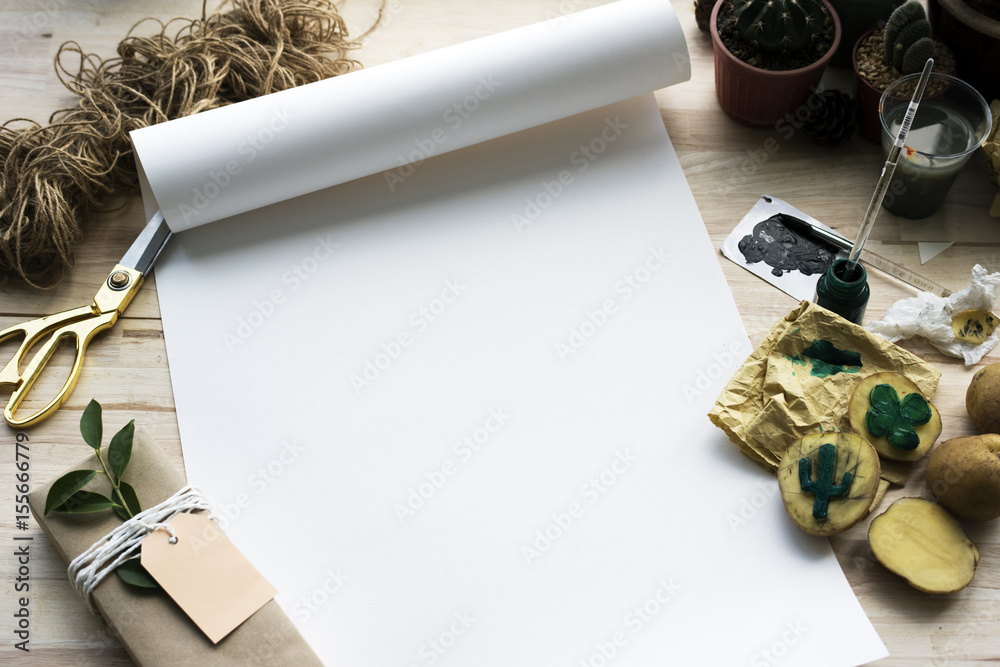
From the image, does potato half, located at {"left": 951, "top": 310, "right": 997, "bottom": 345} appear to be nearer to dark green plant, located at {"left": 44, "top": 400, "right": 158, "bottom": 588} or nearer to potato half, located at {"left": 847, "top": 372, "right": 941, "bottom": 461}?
potato half, located at {"left": 847, "top": 372, "right": 941, "bottom": 461}

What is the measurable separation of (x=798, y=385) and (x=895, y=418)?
0.34ft

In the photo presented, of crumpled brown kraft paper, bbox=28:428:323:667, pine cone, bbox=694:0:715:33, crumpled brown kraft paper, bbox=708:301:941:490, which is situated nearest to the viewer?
crumpled brown kraft paper, bbox=28:428:323:667

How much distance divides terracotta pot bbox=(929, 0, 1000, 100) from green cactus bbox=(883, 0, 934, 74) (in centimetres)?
5

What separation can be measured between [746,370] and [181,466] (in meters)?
0.66

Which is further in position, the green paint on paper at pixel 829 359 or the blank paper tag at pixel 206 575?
the green paint on paper at pixel 829 359

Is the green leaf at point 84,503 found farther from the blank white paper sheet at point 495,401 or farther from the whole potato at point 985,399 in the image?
the whole potato at point 985,399

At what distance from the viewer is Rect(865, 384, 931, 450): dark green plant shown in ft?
2.85

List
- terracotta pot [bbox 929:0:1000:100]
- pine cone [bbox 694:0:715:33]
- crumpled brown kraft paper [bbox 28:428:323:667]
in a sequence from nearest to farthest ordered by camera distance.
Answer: crumpled brown kraft paper [bbox 28:428:323:667]
terracotta pot [bbox 929:0:1000:100]
pine cone [bbox 694:0:715:33]

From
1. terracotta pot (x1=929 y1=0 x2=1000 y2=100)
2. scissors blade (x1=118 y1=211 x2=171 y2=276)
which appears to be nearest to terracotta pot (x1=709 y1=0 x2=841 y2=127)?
terracotta pot (x1=929 y1=0 x2=1000 y2=100)

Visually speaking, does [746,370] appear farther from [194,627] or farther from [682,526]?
[194,627]

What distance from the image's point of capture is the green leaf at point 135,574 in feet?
2.62

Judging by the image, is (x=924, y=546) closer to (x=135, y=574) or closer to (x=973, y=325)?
(x=973, y=325)

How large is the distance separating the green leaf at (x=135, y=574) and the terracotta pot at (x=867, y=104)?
1.01 m

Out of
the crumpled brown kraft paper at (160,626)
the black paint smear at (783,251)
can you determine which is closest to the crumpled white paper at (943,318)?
the black paint smear at (783,251)
